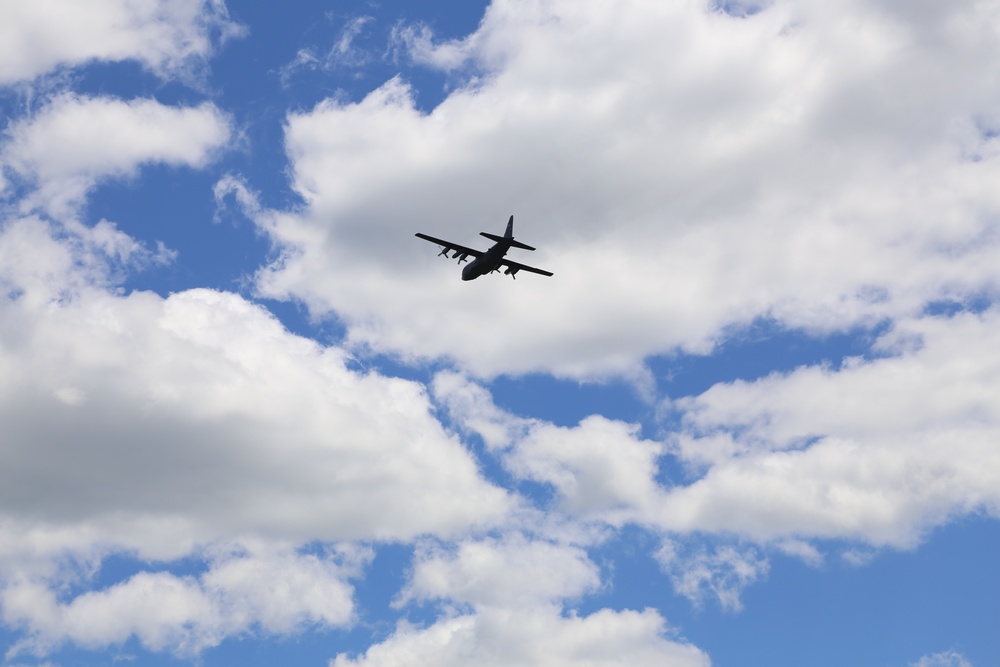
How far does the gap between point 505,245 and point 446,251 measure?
1069cm

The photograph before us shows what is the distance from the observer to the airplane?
115m

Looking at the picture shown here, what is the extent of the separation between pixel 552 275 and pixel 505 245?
13314 mm

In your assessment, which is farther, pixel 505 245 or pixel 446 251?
pixel 446 251

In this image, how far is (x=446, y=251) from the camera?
12338cm

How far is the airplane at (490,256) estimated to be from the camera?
Answer: 115 m

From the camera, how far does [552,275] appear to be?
12681cm

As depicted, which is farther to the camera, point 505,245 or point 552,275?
point 552,275

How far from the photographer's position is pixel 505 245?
377 feet

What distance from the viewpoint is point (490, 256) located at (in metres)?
119

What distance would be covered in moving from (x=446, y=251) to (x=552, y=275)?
12774 mm
